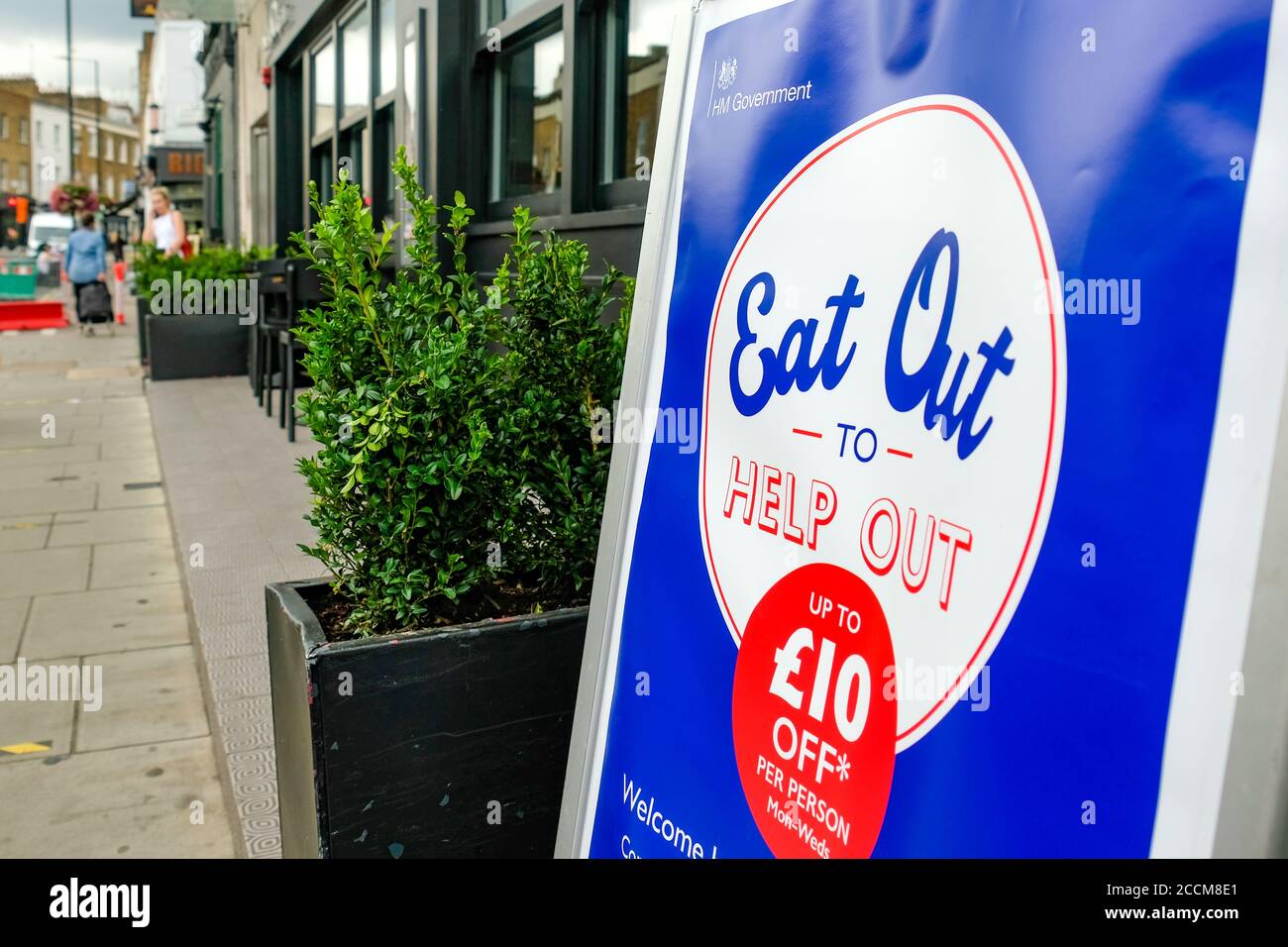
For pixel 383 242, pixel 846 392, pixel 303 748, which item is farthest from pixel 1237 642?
pixel 383 242

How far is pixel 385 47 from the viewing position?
8250 mm

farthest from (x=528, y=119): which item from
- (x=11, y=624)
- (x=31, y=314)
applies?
(x=31, y=314)

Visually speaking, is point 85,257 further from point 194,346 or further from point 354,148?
point 354,148

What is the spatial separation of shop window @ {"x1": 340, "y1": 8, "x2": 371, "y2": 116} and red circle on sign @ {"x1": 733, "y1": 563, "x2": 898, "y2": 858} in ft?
25.7

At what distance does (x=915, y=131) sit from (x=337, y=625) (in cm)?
141

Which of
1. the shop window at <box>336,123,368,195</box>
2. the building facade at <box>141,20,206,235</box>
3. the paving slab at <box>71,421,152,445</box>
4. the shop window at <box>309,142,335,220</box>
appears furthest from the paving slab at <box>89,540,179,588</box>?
the building facade at <box>141,20,206,235</box>

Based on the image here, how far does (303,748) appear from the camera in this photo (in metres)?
2.08

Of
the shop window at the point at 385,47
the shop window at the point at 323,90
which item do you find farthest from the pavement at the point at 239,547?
the shop window at the point at 323,90

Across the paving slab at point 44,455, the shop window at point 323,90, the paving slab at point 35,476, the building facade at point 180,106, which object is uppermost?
the building facade at point 180,106

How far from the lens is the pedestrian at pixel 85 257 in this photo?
55.7ft

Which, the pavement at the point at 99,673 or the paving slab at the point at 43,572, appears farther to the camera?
the paving slab at the point at 43,572

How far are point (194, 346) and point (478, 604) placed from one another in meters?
10.4

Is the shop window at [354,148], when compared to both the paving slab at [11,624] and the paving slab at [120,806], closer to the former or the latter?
the paving slab at [11,624]

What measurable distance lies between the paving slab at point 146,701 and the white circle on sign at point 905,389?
2.74 metres
